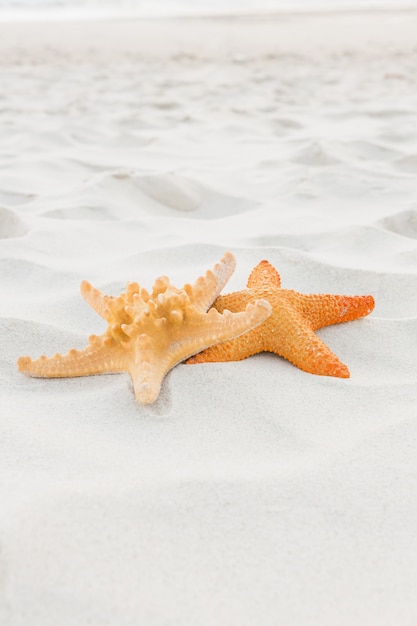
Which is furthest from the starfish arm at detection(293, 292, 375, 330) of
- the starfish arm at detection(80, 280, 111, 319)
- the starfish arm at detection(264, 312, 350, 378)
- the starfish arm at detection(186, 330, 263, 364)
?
the starfish arm at detection(80, 280, 111, 319)

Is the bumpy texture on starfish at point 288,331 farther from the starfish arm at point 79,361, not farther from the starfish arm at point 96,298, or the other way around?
the starfish arm at point 96,298

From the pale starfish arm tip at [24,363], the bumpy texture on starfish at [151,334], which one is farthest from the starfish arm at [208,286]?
the pale starfish arm tip at [24,363]

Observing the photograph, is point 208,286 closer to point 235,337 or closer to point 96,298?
point 235,337

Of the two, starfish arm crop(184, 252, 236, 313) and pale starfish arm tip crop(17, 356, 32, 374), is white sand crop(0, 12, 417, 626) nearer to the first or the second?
pale starfish arm tip crop(17, 356, 32, 374)

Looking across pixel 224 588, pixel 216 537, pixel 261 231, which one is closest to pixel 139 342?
pixel 216 537

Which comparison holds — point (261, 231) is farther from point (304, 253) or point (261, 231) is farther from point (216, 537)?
point (216, 537)
